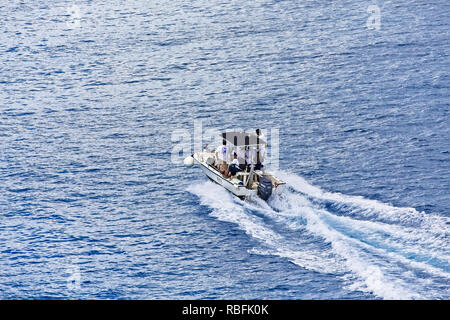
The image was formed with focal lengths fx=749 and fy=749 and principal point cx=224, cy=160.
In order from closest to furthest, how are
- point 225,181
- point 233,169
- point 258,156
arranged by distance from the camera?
point 225,181, point 233,169, point 258,156


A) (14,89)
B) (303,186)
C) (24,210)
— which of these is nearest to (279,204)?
(303,186)

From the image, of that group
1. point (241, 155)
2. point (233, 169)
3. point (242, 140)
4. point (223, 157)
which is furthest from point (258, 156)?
point (223, 157)

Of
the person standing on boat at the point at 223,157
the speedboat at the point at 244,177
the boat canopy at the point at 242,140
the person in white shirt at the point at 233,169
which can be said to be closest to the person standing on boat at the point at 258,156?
the speedboat at the point at 244,177

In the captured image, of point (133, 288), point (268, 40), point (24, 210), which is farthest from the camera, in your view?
point (268, 40)

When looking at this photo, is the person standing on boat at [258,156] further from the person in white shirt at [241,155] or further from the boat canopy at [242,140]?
the person in white shirt at [241,155]

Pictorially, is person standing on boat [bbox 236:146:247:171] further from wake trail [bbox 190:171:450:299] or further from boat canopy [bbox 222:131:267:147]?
wake trail [bbox 190:171:450:299]

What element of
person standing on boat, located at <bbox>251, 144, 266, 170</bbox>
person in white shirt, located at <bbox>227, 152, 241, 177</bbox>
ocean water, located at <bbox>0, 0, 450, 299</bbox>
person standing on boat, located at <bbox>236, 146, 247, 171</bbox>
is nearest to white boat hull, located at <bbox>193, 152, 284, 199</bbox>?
person in white shirt, located at <bbox>227, 152, 241, 177</bbox>

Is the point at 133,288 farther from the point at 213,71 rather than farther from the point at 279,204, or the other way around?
the point at 213,71

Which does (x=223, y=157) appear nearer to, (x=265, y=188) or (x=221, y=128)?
(x=265, y=188)
